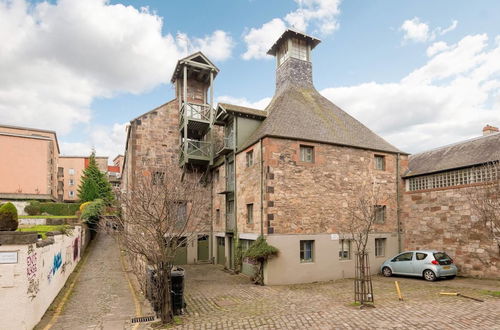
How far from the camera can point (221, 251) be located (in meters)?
21.1

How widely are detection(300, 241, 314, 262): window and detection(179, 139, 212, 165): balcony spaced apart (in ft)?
28.7

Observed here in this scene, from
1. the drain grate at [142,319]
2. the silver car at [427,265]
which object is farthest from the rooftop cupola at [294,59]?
the drain grate at [142,319]

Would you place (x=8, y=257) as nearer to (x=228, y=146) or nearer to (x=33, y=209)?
(x=228, y=146)

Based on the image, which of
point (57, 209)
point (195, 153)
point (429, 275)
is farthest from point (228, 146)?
point (57, 209)

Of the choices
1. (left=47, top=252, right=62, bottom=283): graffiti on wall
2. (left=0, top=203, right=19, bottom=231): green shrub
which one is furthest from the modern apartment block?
(left=0, top=203, right=19, bottom=231): green shrub

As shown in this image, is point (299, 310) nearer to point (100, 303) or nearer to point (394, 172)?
point (100, 303)

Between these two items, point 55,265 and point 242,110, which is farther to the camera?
point 242,110

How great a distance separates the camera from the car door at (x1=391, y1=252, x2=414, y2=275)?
1571 cm

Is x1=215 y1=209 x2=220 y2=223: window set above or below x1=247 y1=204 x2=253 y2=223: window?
below

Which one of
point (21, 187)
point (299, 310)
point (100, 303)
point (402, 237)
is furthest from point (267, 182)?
point (21, 187)

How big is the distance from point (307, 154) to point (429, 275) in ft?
26.4

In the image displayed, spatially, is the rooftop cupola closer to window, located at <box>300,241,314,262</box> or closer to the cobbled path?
window, located at <box>300,241,314,262</box>

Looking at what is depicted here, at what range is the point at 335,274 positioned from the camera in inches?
634

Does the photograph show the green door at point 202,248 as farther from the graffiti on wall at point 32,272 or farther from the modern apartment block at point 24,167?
the modern apartment block at point 24,167
